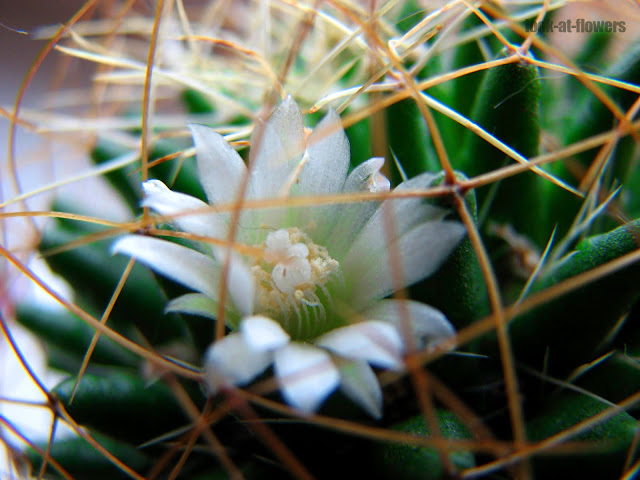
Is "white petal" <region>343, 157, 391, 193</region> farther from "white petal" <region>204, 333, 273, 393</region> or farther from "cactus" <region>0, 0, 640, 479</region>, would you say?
"white petal" <region>204, 333, 273, 393</region>

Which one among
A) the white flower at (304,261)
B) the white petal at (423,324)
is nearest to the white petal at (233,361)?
the white flower at (304,261)

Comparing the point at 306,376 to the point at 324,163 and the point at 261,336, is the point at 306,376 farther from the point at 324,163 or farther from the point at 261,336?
the point at 324,163

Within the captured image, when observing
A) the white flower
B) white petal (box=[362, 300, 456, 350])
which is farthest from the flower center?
white petal (box=[362, 300, 456, 350])

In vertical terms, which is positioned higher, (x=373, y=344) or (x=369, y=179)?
(x=369, y=179)

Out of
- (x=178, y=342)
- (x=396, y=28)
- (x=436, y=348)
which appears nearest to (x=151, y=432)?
(x=178, y=342)

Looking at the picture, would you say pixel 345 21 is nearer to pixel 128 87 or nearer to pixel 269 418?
pixel 269 418

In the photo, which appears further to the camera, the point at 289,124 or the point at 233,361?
the point at 289,124

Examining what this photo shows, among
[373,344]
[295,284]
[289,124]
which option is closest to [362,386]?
[373,344]

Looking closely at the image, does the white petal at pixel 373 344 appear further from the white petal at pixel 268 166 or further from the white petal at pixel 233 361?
the white petal at pixel 268 166
